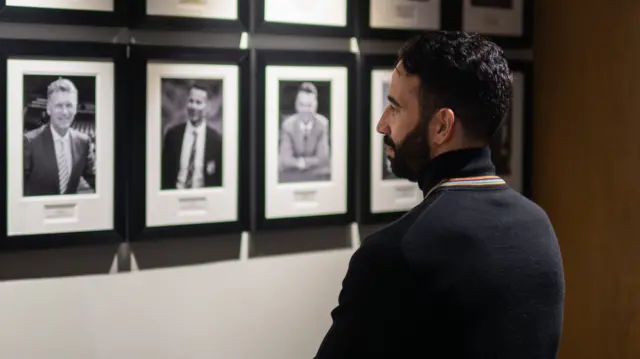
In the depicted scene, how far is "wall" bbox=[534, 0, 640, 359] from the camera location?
2426mm

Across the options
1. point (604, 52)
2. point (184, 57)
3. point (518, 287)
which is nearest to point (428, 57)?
point (518, 287)

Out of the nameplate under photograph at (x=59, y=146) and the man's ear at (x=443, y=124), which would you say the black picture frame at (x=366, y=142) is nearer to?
the nameplate under photograph at (x=59, y=146)

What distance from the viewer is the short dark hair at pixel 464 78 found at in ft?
4.17

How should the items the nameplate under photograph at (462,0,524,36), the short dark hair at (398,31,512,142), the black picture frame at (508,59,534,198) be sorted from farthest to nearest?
the black picture frame at (508,59,534,198), the nameplate under photograph at (462,0,524,36), the short dark hair at (398,31,512,142)

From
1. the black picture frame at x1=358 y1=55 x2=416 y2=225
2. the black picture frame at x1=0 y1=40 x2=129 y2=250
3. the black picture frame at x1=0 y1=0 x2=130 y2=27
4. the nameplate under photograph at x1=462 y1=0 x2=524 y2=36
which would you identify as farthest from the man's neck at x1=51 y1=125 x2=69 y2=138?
the nameplate under photograph at x1=462 y1=0 x2=524 y2=36

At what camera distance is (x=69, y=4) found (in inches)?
74.2

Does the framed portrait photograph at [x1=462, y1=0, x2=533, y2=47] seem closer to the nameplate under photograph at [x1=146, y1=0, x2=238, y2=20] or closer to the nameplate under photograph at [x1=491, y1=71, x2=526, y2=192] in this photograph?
the nameplate under photograph at [x1=491, y1=71, x2=526, y2=192]

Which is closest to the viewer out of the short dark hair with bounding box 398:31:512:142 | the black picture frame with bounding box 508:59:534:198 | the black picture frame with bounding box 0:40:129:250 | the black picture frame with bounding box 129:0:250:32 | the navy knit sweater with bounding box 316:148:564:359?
the navy knit sweater with bounding box 316:148:564:359

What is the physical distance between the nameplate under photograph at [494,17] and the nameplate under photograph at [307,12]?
1.53 ft

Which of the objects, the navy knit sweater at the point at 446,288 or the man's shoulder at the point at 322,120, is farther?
the man's shoulder at the point at 322,120

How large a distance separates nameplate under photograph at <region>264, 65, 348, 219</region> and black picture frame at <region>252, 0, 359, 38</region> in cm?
9

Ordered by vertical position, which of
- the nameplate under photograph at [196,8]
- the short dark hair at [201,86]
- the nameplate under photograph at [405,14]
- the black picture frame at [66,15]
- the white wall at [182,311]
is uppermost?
the nameplate under photograph at [405,14]

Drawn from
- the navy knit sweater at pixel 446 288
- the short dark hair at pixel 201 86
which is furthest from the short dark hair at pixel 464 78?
the short dark hair at pixel 201 86

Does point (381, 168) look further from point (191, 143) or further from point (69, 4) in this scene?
point (69, 4)
